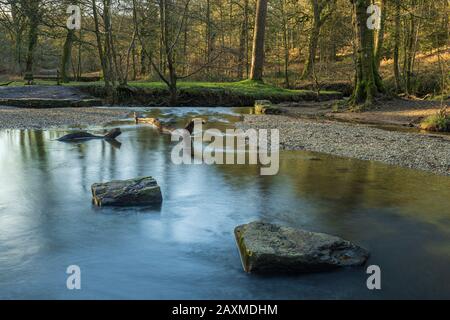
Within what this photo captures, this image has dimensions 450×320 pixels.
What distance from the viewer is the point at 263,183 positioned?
11273mm

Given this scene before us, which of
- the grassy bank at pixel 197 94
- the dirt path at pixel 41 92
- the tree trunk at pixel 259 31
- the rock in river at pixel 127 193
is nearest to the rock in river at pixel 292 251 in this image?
the rock in river at pixel 127 193

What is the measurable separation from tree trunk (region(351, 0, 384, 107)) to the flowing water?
→ 13.0 m

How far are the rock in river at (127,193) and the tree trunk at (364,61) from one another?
18.3 metres

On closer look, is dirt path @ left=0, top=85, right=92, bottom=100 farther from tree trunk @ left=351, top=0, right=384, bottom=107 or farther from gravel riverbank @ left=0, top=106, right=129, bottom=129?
tree trunk @ left=351, top=0, right=384, bottom=107

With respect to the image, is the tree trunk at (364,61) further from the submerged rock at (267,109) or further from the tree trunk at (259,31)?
the tree trunk at (259,31)

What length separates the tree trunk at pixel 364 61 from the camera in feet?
83.1

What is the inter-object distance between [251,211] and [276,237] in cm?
227

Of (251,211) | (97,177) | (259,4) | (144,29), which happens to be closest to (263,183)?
(251,211)

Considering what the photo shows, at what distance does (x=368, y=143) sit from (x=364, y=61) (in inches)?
420

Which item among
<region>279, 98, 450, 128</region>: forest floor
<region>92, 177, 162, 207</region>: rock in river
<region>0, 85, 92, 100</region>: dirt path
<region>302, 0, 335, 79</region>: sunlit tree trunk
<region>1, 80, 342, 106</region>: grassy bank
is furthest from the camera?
<region>302, 0, 335, 79</region>: sunlit tree trunk

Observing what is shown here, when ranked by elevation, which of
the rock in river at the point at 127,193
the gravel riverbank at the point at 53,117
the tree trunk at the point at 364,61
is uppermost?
the tree trunk at the point at 364,61

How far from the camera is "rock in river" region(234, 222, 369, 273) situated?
21.0ft

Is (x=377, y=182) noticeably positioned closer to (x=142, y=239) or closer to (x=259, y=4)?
(x=142, y=239)

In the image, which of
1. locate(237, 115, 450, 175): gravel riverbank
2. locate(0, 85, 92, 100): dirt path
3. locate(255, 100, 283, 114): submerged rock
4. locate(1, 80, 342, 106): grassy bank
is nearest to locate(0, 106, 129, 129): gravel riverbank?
locate(0, 85, 92, 100): dirt path
